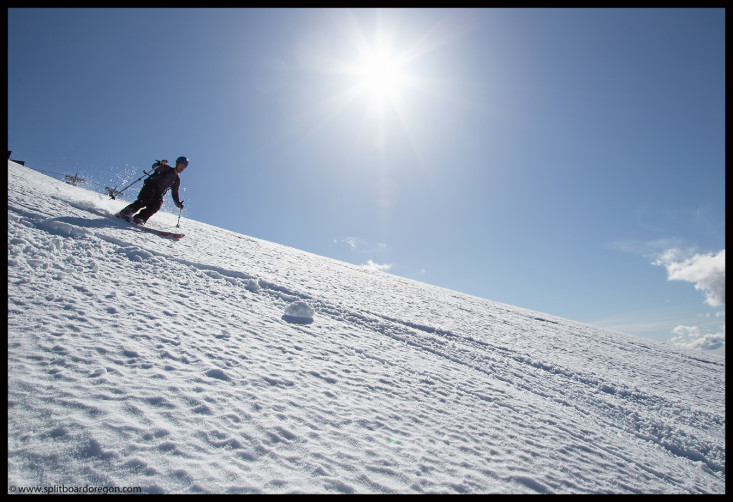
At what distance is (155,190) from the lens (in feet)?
27.1

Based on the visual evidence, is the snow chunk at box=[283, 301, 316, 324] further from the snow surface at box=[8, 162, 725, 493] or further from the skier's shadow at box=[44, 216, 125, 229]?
the skier's shadow at box=[44, 216, 125, 229]

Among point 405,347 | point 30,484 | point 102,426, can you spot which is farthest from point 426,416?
point 30,484

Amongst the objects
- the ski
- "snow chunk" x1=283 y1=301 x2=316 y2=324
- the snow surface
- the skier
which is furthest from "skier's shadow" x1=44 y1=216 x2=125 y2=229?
"snow chunk" x1=283 y1=301 x2=316 y2=324

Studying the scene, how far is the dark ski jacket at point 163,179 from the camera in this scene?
8.27 metres

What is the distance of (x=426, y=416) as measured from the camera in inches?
108

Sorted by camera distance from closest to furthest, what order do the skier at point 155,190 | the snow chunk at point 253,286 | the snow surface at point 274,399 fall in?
the snow surface at point 274,399 → the snow chunk at point 253,286 → the skier at point 155,190

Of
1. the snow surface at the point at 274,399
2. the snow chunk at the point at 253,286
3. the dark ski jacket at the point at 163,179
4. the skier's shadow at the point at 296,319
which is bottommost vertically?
the snow surface at the point at 274,399

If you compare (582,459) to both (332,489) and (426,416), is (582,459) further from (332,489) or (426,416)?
(332,489)

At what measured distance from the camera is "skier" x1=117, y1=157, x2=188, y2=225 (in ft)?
26.1

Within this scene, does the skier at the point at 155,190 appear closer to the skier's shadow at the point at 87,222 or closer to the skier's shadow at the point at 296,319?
the skier's shadow at the point at 87,222

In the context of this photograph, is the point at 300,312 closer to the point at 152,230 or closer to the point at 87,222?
the point at 87,222

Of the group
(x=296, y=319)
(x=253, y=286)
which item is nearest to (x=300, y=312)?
(x=296, y=319)

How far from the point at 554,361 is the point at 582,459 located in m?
3.59

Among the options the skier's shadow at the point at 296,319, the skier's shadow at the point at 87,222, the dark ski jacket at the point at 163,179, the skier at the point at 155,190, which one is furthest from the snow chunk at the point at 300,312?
the dark ski jacket at the point at 163,179
